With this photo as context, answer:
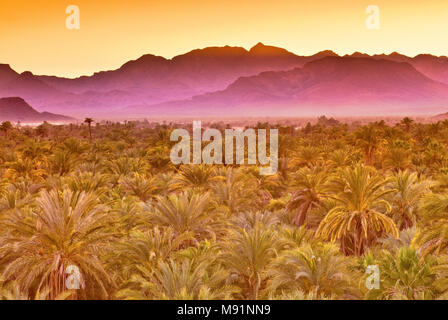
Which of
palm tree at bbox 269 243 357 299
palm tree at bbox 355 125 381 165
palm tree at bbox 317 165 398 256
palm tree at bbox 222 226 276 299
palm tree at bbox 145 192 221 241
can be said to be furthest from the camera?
palm tree at bbox 355 125 381 165

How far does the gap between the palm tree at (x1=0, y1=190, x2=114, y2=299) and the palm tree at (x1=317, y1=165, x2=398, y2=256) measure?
1428 centimetres

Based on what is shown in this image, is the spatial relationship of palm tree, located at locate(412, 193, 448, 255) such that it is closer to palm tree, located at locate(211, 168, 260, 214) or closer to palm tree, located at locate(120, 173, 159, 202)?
palm tree, located at locate(211, 168, 260, 214)

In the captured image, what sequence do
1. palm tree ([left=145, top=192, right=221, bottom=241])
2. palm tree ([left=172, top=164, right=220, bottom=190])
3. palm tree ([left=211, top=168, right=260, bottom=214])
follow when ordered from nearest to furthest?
palm tree ([left=145, top=192, right=221, bottom=241]), palm tree ([left=211, top=168, right=260, bottom=214]), palm tree ([left=172, top=164, right=220, bottom=190])

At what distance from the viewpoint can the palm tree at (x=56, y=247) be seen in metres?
17.0

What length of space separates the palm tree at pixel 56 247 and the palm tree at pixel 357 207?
562 inches

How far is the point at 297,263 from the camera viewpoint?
18422 mm

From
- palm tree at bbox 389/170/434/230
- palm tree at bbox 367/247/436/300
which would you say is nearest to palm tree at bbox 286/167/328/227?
palm tree at bbox 389/170/434/230

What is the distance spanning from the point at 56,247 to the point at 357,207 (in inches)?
716

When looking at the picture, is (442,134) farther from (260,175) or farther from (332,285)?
(332,285)

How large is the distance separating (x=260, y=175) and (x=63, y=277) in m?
30.0

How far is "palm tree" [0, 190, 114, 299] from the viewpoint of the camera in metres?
17.0

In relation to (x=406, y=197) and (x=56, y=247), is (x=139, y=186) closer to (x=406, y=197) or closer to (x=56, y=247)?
(x=56, y=247)

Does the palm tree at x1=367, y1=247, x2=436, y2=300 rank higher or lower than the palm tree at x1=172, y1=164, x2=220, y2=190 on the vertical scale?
lower

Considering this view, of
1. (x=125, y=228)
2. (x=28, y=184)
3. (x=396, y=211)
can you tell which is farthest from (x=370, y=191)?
(x=28, y=184)
